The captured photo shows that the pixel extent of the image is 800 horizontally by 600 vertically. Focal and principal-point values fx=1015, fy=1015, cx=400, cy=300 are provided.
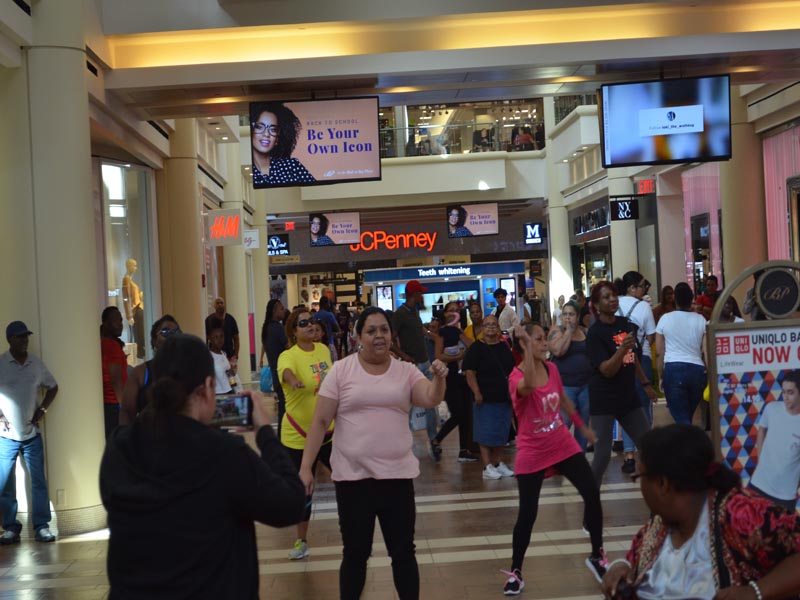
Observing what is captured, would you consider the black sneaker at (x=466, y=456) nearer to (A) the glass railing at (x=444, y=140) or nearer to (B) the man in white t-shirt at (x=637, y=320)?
(B) the man in white t-shirt at (x=637, y=320)

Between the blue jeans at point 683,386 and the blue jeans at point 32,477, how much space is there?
5.33m

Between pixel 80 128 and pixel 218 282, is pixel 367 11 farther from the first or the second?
pixel 218 282

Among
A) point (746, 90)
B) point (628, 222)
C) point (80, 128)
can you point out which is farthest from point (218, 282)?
point (80, 128)

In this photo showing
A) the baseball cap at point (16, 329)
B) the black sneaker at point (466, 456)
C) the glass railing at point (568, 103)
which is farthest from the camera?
the glass railing at point (568, 103)

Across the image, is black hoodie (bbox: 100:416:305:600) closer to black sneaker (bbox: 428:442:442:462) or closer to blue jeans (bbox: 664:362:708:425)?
blue jeans (bbox: 664:362:708:425)

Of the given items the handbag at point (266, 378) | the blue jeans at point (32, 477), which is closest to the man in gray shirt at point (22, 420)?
the blue jeans at point (32, 477)

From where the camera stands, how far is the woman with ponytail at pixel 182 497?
262 centimetres

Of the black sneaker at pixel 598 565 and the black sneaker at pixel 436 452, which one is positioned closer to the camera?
the black sneaker at pixel 598 565

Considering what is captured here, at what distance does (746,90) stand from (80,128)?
9817mm

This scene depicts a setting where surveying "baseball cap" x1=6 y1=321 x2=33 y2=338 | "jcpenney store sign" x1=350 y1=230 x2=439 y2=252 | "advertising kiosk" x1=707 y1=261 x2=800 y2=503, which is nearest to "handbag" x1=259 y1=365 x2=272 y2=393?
"baseball cap" x1=6 y1=321 x2=33 y2=338

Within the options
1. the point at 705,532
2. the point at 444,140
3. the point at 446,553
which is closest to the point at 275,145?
the point at 446,553

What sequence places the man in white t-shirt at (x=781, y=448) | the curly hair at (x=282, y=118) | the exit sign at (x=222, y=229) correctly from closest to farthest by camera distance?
the man in white t-shirt at (x=781, y=448) < the curly hair at (x=282, y=118) < the exit sign at (x=222, y=229)

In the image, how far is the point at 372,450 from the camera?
4.82 m

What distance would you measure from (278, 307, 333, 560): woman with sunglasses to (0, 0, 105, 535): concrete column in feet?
7.48
